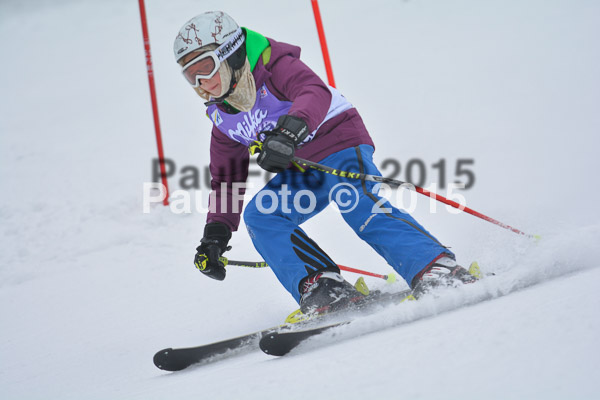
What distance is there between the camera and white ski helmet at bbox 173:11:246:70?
2504 millimetres

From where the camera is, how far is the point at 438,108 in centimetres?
777

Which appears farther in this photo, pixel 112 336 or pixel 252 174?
pixel 252 174

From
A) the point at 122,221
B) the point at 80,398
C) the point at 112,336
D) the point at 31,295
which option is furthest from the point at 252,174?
the point at 80,398

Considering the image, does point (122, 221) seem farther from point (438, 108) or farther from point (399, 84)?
point (399, 84)

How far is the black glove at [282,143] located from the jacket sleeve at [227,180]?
0.81 metres

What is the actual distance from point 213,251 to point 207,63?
36.4 inches

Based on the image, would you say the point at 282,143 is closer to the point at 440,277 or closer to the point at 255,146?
the point at 255,146

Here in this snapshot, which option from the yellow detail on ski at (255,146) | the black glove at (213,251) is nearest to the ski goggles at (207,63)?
the yellow detail on ski at (255,146)

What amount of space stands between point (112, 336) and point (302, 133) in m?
1.77

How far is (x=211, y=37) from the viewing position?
8.23ft

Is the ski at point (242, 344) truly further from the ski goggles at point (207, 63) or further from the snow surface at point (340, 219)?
the ski goggles at point (207, 63)

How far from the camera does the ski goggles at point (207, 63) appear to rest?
8.15ft

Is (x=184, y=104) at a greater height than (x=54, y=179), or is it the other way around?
(x=184, y=104)

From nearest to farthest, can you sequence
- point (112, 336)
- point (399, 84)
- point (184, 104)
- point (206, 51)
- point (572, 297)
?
point (572, 297) → point (206, 51) → point (112, 336) → point (399, 84) → point (184, 104)
